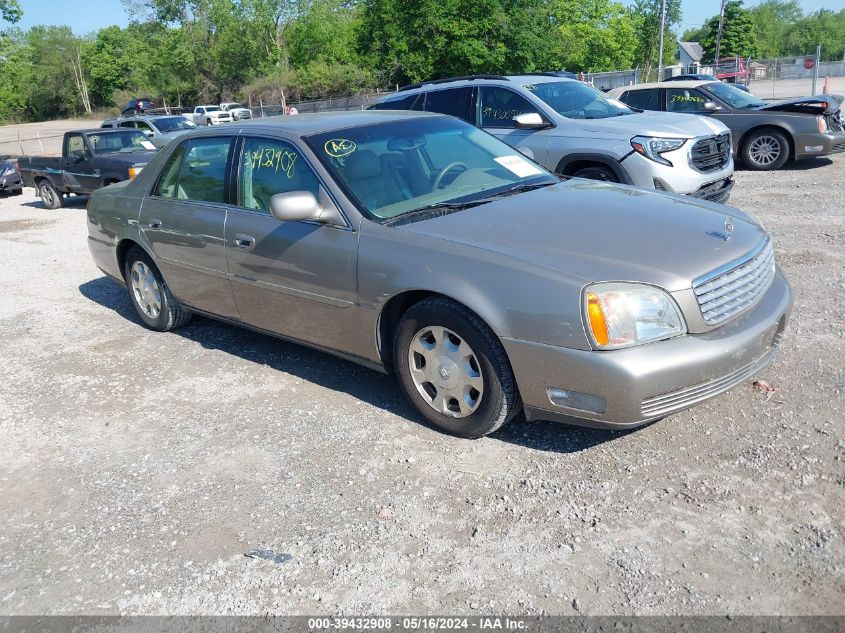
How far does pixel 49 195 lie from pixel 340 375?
41.0ft

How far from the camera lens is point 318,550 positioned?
316cm

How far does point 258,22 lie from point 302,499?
242ft

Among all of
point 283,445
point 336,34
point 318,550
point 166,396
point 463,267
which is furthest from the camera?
point 336,34

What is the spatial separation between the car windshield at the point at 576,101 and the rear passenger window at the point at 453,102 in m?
0.77

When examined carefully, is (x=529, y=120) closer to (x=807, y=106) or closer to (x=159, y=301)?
(x=159, y=301)

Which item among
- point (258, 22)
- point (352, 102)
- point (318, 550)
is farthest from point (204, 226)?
point (258, 22)

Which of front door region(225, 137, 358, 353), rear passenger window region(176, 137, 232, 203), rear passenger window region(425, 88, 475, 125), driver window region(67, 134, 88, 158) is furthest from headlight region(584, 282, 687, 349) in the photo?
driver window region(67, 134, 88, 158)

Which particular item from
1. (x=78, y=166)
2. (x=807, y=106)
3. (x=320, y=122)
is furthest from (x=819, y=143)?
(x=78, y=166)

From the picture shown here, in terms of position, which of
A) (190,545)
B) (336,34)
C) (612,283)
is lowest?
(190,545)

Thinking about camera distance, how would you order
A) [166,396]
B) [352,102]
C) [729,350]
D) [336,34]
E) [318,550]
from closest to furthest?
[318,550]
[729,350]
[166,396]
[352,102]
[336,34]

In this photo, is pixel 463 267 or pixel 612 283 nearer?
pixel 612 283

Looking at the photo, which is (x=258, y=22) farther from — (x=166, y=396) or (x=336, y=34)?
(x=166, y=396)

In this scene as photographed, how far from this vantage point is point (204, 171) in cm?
530

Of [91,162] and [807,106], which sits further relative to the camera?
[91,162]
